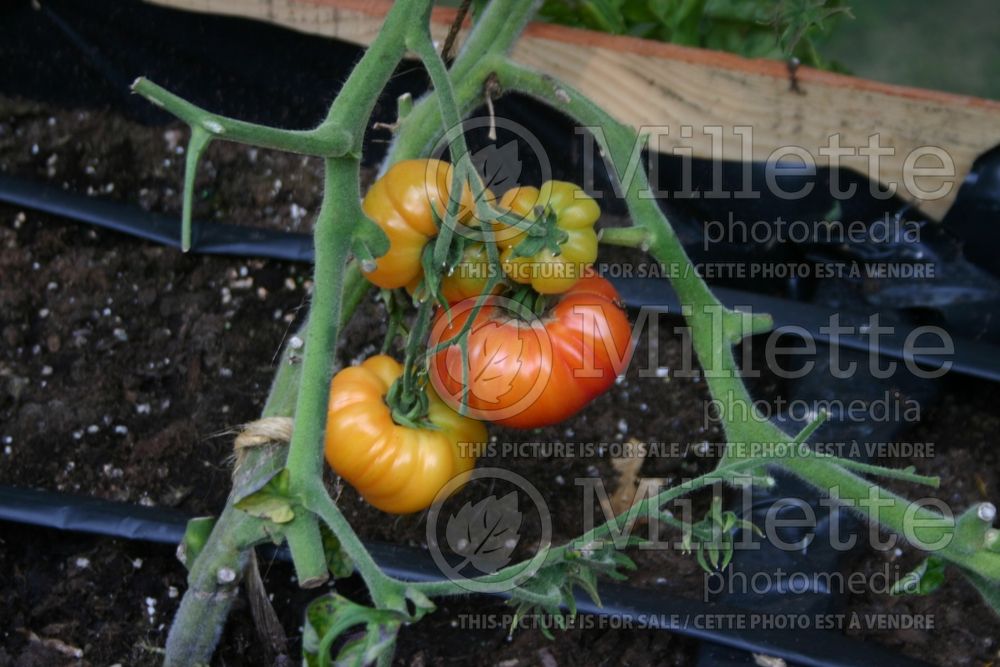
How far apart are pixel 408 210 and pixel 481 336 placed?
0.15 meters

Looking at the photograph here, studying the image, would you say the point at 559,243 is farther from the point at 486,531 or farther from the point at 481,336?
the point at 486,531

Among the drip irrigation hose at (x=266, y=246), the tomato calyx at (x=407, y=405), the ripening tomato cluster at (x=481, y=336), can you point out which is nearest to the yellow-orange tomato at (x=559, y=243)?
the ripening tomato cluster at (x=481, y=336)

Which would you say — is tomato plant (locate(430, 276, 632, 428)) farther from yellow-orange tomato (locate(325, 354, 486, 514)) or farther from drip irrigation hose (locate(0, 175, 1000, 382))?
drip irrigation hose (locate(0, 175, 1000, 382))

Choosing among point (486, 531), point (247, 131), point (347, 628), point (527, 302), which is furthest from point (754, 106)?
point (347, 628)

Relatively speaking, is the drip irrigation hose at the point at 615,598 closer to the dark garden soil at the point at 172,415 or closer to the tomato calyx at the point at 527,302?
the dark garden soil at the point at 172,415

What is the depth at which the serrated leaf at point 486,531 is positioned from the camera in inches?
49.1

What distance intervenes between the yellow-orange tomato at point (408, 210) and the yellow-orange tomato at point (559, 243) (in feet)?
0.18

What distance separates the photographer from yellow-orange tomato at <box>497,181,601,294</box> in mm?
1000

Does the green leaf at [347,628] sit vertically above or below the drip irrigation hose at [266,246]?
below

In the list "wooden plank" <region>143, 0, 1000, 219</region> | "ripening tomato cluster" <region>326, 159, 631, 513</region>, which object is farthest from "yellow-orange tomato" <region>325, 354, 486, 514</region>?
"wooden plank" <region>143, 0, 1000, 219</region>

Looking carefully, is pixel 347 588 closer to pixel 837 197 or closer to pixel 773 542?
pixel 773 542

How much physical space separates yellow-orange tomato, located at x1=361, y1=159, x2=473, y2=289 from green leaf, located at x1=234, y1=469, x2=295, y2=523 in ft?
0.89

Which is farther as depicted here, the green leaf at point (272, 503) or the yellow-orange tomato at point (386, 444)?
the yellow-orange tomato at point (386, 444)

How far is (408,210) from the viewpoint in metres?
1.02
